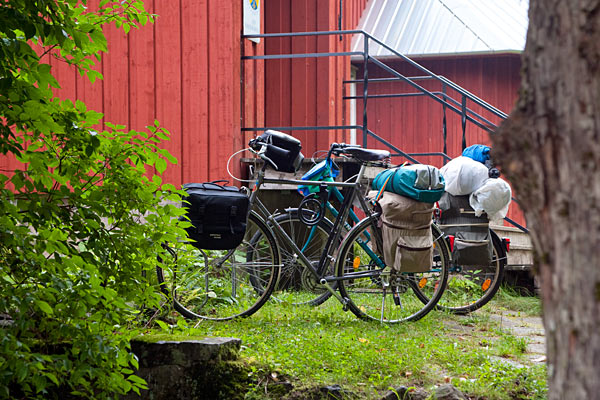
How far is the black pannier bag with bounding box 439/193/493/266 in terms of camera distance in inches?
222

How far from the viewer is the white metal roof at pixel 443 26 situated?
13.4 meters

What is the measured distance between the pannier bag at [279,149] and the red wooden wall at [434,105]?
8.32 metres

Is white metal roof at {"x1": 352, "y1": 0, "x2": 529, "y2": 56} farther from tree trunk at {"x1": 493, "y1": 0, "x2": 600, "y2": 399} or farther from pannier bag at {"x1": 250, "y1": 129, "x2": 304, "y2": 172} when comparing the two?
tree trunk at {"x1": 493, "y1": 0, "x2": 600, "y2": 399}

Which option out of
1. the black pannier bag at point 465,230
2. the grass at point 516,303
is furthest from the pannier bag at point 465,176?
the grass at point 516,303

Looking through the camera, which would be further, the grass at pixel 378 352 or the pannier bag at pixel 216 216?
the pannier bag at pixel 216 216

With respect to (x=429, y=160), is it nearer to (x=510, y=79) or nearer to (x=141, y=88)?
(x=510, y=79)

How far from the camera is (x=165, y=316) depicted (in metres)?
4.84

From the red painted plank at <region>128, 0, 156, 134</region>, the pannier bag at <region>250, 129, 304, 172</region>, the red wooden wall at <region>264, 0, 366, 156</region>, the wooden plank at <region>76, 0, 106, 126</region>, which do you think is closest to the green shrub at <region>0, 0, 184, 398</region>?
the pannier bag at <region>250, 129, 304, 172</region>

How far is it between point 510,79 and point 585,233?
44.8 ft

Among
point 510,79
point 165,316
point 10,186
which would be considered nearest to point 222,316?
point 165,316

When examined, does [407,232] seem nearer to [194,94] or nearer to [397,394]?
[397,394]

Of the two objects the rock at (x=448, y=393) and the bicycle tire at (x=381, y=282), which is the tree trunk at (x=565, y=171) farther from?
the bicycle tire at (x=381, y=282)

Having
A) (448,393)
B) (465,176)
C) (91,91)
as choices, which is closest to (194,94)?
(91,91)

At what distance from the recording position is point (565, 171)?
126 cm
